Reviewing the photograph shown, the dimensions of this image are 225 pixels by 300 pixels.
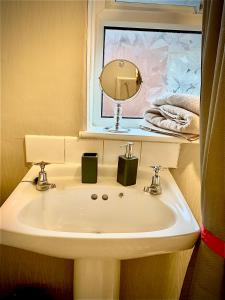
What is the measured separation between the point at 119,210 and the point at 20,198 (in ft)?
1.17

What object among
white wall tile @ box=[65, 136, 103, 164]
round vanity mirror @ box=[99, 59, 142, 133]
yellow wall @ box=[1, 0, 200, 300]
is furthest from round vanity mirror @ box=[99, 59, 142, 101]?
white wall tile @ box=[65, 136, 103, 164]

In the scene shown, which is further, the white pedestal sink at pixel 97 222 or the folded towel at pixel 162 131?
the folded towel at pixel 162 131

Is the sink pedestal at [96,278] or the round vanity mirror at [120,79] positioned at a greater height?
the round vanity mirror at [120,79]

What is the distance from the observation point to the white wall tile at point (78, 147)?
1.00 m

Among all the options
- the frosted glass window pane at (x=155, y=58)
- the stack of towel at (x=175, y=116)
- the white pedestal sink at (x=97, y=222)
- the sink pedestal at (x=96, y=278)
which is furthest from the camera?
the frosted glass window pane at (x=155, y=58)

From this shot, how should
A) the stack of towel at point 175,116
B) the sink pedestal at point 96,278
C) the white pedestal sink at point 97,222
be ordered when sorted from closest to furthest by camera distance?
the white pedestal sink at point 97,222, the sink pedestal at point 96,278, the stack of towel at point 175,116

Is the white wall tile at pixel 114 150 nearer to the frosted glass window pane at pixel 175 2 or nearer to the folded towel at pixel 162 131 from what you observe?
the folded towel at pixel 162 131

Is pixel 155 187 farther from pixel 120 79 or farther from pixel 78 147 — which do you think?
pixel 120 79

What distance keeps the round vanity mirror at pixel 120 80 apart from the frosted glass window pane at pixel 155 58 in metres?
0.09

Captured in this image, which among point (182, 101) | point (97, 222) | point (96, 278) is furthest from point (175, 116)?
point (96, 278)

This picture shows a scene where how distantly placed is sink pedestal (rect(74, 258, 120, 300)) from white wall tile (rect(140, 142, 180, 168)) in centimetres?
41

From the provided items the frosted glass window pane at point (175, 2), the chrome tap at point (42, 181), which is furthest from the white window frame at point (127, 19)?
the chrome tap at point (42, 181)

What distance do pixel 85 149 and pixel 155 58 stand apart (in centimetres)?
52

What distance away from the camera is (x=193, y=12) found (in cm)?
98
